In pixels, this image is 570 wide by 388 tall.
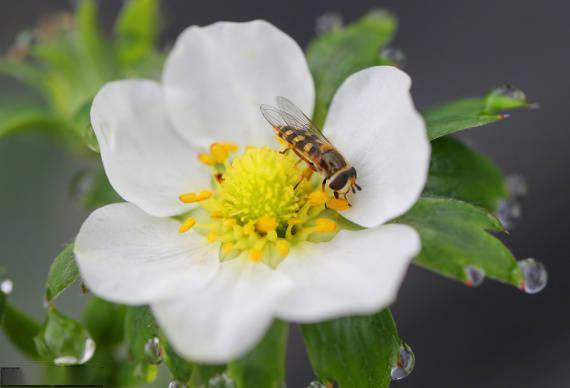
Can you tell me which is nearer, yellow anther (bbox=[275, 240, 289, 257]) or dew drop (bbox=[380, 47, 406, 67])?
yellow anther (bbox=[275, 240, 289, 257])

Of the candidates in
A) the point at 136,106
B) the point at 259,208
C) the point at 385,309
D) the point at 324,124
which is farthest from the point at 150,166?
the point at 385,309

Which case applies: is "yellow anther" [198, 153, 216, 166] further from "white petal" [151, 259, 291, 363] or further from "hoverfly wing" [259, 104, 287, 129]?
"white petal" [151, 259, 291, 363]

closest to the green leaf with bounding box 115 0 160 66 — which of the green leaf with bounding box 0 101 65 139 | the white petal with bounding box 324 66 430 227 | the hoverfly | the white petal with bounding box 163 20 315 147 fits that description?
the green leaf with bounding box 0 101 65 139

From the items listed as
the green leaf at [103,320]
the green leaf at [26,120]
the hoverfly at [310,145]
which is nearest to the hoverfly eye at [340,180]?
the hoverfly at [310,145]

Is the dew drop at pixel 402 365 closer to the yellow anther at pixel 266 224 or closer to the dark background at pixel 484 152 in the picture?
the yellow anther at pixel 266 224

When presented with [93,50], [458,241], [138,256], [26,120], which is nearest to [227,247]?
[138,256]

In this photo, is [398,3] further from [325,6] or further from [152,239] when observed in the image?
[152,239]
